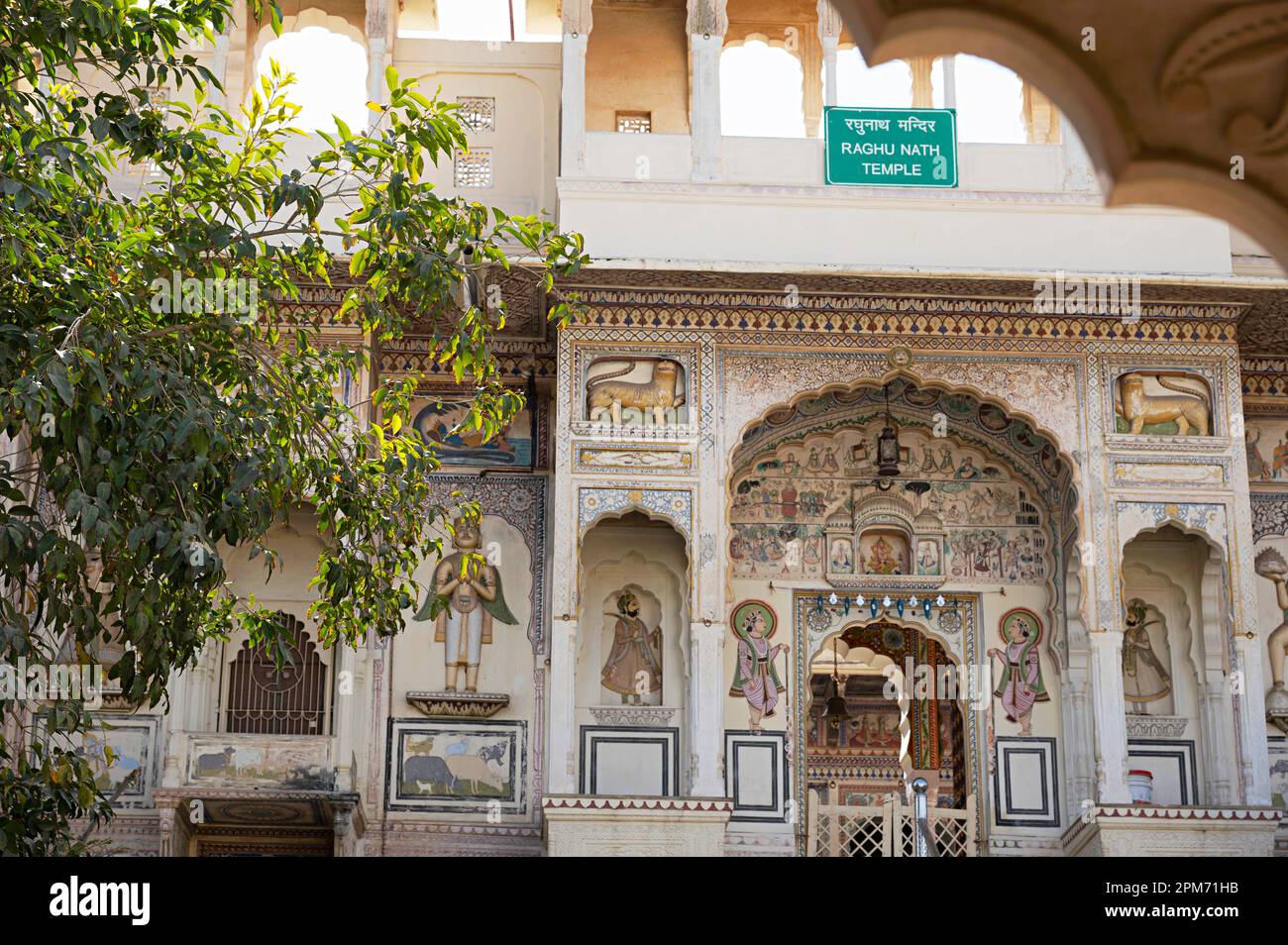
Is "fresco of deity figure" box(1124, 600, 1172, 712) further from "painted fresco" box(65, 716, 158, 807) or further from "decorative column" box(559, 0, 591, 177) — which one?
"painted fresco" box(65, 716, 158, 807)

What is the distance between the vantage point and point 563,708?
41.2ft

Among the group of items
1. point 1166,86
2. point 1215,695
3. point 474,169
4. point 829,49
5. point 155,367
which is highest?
point 829,49

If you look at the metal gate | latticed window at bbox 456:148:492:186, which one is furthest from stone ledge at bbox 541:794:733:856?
latticed window at bbox 456:148:492:186

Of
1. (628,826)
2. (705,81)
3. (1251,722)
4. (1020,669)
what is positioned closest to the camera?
(628,826)

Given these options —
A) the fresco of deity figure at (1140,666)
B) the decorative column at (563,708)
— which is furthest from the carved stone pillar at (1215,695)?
the decorative column at (563,708)

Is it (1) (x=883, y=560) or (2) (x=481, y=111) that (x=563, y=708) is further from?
(2) (x=481, y=111)

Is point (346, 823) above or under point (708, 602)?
under

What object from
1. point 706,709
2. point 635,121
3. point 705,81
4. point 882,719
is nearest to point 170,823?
point 706,709

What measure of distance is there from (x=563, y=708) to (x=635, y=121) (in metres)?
4.50

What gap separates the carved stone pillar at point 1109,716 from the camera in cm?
1261

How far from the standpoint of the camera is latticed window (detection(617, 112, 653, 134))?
1443cm

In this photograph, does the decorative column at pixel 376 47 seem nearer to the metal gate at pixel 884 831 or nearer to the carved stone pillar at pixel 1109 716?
the metal gate at pixel 884 831

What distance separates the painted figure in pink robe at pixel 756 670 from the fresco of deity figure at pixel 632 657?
1.82 feet
